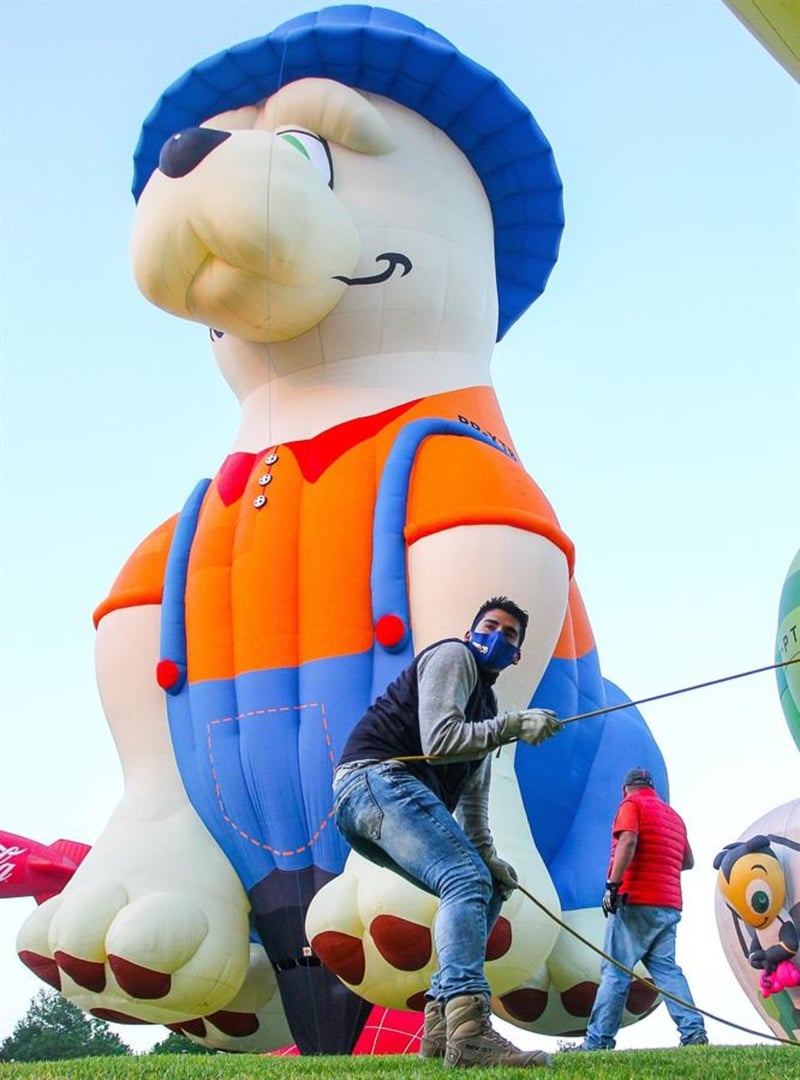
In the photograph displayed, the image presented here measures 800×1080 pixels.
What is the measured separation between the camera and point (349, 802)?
130 inches

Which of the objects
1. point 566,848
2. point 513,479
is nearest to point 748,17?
point 513,479

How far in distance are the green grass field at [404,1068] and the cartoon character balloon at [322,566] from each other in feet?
6.31

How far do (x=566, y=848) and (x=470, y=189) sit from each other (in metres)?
3.43

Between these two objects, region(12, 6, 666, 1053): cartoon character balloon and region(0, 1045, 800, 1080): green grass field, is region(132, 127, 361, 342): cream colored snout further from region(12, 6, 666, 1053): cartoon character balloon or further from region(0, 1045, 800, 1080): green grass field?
region(0, 1045, 800, 1080): green grass field

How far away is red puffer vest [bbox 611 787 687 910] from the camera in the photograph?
5.10 m

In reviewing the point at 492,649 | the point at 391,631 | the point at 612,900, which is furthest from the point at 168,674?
the point at 492,649

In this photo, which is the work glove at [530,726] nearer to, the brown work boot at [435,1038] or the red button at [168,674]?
the brown work boot at [435,1038]

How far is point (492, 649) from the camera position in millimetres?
3352

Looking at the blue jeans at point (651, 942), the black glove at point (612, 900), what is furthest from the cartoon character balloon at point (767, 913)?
the black glove at point (612, 900)

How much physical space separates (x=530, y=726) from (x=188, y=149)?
450 cm

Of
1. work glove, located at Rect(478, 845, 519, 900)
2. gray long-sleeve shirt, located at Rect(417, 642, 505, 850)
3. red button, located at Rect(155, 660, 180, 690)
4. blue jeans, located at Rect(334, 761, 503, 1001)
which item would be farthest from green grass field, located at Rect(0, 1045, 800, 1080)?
red button, located at Rect(155, 660, 180, 690)

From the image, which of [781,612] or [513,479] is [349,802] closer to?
[513,479]

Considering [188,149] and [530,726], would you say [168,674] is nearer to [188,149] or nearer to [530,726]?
[188,149]

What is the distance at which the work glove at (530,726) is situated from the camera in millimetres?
3113
